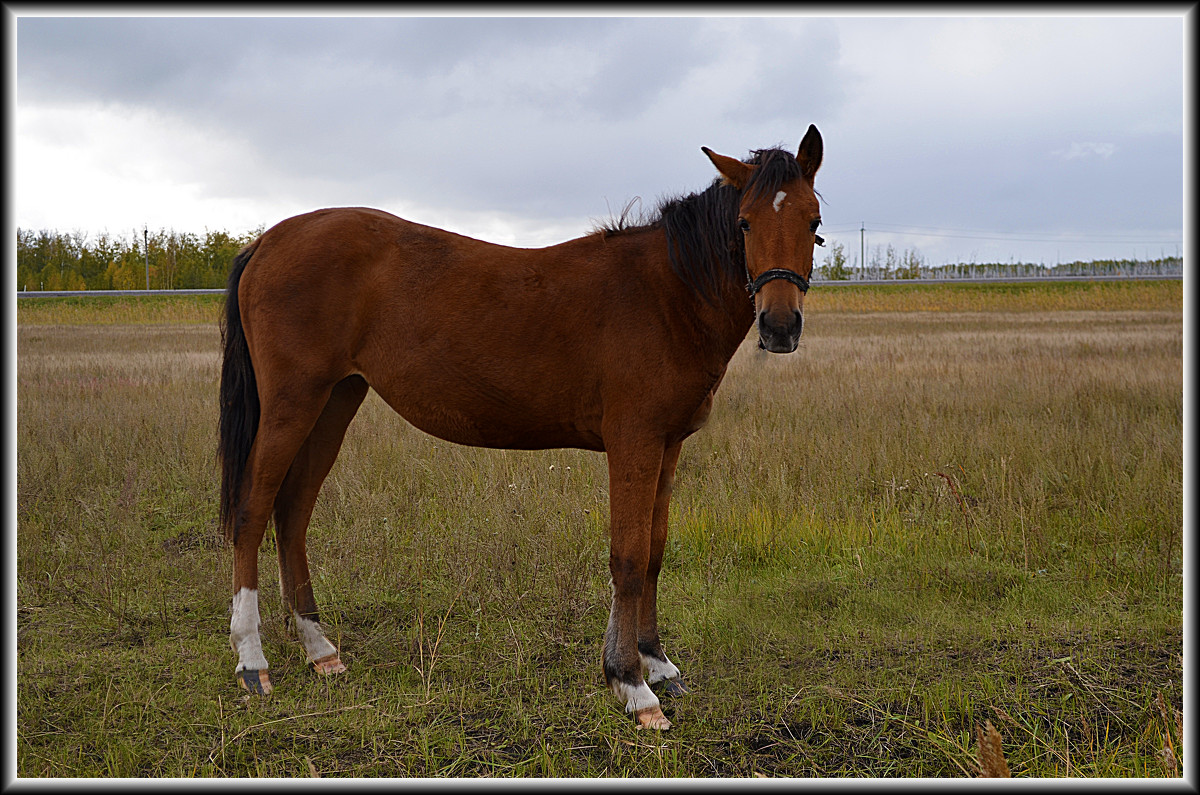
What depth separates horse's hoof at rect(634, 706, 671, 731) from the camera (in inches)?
146

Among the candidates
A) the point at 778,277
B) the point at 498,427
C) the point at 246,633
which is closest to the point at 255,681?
the point at 246,633

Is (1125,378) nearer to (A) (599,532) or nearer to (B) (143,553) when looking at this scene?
(A) (599,532)

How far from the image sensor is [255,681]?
4.11 m

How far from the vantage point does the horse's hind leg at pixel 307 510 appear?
4426 mm

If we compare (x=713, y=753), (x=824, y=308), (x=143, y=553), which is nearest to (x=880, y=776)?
(x=713, y=753)

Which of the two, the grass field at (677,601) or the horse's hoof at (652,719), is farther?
the horse's hoof at (652,719)

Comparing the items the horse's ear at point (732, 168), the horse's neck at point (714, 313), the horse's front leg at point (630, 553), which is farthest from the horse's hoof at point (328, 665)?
the horse's ear at point (732, 168)

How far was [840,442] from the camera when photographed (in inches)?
311

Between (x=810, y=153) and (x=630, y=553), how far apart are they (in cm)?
226

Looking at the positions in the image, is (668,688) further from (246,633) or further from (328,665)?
(246,633)

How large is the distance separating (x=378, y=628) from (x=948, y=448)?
581 centimetres

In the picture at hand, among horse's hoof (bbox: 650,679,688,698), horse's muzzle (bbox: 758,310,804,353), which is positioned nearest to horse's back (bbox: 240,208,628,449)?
horse's muzzle (bbox: 758,310,804,353)

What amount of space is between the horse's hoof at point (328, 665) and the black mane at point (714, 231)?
2933 mm

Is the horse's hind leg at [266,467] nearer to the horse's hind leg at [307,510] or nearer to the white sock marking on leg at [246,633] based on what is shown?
the white sock marking on leg at [246,633]
